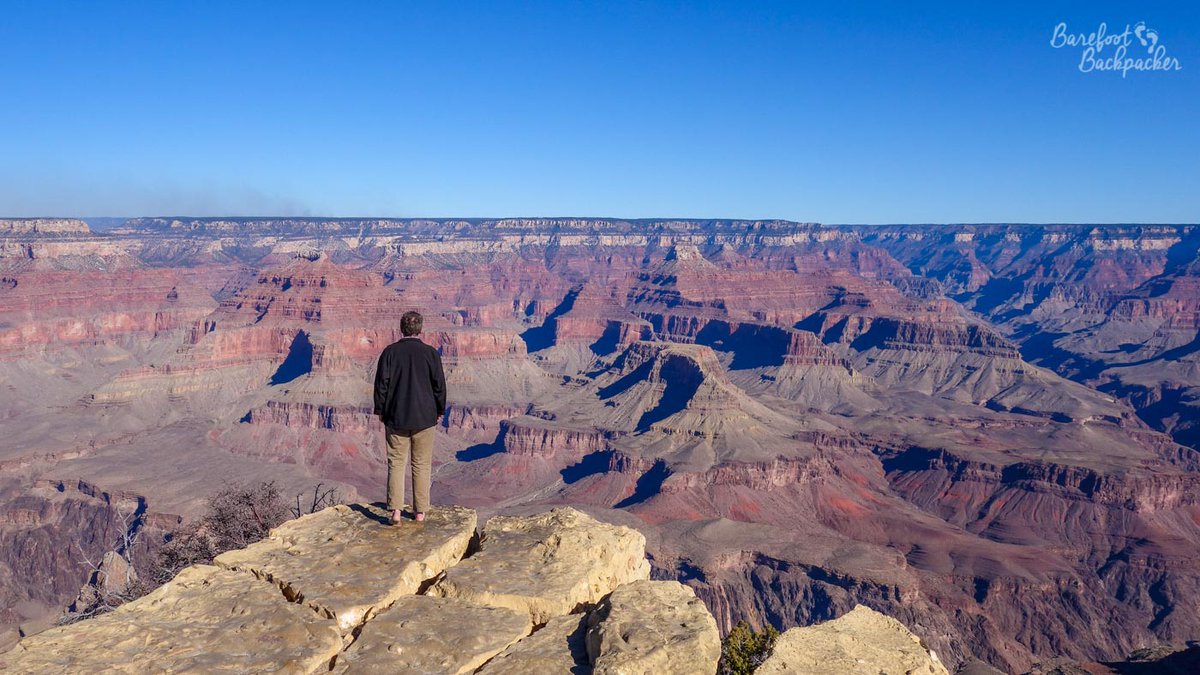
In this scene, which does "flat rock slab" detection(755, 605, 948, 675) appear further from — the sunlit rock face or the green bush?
the green bush

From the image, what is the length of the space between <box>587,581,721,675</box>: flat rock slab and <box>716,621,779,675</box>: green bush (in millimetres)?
4159

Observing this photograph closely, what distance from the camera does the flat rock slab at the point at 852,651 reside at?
1090 cm

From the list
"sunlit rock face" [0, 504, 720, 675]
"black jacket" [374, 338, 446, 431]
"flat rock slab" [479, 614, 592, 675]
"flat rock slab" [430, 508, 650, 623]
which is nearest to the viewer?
"sunlit rock face" [0, 504, 720, 675]

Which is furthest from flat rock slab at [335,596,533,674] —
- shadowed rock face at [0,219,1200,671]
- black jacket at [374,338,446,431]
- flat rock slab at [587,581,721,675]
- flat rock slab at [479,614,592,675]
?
shadowed rock face at [0,219,1200,671]

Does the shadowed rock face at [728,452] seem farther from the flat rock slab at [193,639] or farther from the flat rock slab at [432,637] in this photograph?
the flat rock slab at [193,639]

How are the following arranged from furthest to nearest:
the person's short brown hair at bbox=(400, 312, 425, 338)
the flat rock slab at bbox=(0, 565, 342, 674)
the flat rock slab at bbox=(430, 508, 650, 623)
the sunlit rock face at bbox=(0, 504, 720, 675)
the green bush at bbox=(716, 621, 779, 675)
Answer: the green bush at bbox=(716, 621, 779, 675) → the person's short brown hair at bbox=(400, 312, 425, 338) → the flat rock slab at bbox=(430, 508, 650, 623) → the sunlit rock face at bbox=(0, 504, 720, 675) → the flat rock slab at bbox=(0, 565, 342, 674)

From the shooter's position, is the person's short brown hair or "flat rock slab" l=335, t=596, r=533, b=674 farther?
the person's short brown hair

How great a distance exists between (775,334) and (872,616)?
190m

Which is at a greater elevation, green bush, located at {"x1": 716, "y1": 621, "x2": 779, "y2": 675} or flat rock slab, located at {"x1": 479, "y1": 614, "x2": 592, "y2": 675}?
flat rock slab, located at {"x1": 479, "y1": 614, "x2": 592, "y2": 675}

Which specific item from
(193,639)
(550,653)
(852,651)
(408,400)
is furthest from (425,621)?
(852,651)

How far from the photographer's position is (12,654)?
395 inches

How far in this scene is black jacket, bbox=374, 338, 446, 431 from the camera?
15.0 meters

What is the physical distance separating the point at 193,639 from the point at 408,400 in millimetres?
5605

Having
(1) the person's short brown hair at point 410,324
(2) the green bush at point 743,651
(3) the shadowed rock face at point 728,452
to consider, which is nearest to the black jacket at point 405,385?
(1) the person's short brown hair at point 410,324
